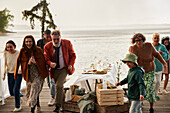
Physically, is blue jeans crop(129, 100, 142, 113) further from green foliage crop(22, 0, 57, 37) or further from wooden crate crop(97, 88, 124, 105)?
green foliage crop(22, 0, 57, 37)

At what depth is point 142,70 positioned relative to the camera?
3.38 m

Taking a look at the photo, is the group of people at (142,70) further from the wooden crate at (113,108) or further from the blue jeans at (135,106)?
the wooden crate at (113,108)

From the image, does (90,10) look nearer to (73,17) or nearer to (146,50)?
(73,17)

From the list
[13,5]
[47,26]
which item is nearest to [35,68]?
[47,26]

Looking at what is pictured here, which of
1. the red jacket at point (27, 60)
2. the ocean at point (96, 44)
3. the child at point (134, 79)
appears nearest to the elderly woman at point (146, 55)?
the child at point (134, 79)

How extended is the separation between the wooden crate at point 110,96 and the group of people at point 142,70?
482 millimetres

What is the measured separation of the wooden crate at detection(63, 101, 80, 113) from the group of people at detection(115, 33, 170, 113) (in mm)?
987

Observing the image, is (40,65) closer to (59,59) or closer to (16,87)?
(59,59)

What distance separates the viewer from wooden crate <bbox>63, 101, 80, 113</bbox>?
14.4 ft

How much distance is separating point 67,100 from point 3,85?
1.66 m

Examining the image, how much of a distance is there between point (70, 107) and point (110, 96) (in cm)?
81

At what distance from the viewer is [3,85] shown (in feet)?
17.5

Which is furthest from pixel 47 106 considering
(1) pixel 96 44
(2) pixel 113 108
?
(1) pixel 96 44

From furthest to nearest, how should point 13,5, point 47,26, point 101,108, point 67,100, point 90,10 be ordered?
point 90,10
point 13,5
point 47,26
point 67,100
point 101,108
